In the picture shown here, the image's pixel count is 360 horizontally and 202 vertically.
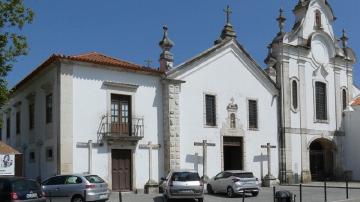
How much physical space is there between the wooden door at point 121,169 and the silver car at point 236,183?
14.2 feet

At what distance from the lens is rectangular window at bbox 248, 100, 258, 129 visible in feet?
100

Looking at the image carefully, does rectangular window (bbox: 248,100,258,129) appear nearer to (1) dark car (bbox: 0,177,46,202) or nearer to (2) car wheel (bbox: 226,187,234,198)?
(2) car wheel (bbox: 226,187,234,198)

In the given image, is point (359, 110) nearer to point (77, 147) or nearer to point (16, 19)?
point (77, 147)

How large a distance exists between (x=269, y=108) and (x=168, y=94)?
25.9 feet

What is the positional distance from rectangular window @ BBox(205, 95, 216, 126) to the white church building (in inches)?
2.9

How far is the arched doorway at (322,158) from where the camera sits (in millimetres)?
35312

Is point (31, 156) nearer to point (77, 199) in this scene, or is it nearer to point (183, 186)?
point (77, 199)

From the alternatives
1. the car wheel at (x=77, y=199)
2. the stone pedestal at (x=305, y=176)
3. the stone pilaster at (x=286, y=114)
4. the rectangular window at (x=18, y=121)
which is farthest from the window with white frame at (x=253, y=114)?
the car wheel at (x=77, y=199)

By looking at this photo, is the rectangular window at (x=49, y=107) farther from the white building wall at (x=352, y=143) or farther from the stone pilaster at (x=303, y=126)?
the white building wall at (x=352, y=143)

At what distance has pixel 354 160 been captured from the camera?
117 ft

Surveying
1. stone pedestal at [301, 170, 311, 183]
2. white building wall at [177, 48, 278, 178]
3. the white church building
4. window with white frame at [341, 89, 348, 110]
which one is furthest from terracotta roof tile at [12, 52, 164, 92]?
window with white frame at [341, 89, 348, 110]

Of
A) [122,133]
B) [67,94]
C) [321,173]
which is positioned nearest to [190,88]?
[122,133]

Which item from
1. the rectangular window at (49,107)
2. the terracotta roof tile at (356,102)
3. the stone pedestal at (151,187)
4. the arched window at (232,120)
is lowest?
the stone pedestal at (151,187)

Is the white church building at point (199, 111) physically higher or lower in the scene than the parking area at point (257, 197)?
higher
